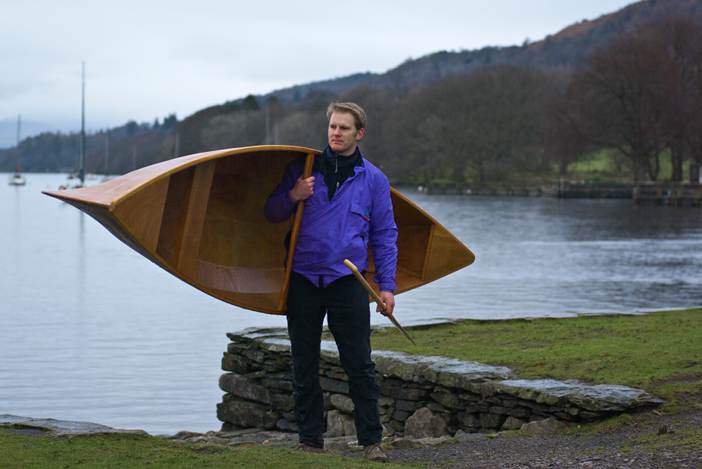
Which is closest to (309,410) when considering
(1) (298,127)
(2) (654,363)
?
(2) (654,363)

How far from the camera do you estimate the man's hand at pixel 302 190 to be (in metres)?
7.88

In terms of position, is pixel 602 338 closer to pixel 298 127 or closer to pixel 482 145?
pixel 482 145

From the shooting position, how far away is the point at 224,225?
9344mm

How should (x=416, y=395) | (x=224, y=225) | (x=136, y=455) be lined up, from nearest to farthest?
1. (x=136, y=455)
2. (x=224, y=225)
3. (x=416, y=395)

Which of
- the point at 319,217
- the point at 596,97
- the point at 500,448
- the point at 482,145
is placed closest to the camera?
the point at 319,217

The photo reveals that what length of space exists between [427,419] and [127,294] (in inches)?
771

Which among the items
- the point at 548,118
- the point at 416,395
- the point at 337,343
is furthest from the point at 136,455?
the point at 548,118

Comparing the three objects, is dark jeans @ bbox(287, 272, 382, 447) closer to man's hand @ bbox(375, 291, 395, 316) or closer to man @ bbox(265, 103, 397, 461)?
man @ bbox(265, 103, 397, 461)

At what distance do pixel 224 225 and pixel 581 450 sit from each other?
10.6 feet

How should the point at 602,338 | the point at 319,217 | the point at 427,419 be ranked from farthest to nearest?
the point at 602,338 < the point at 427,419 < the point at 319,217

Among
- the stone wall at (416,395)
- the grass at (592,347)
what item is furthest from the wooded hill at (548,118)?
the stone wall at (416,395)

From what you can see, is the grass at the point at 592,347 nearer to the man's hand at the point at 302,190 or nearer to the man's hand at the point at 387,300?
the man's hand at the point at 387,300

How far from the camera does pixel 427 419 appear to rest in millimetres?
10836

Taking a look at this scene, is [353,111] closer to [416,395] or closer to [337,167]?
[337,167]
